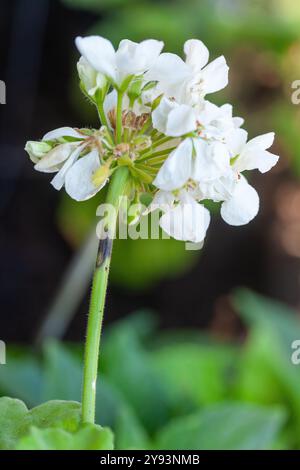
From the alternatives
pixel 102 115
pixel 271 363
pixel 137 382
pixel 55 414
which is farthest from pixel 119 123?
pixel 271 363

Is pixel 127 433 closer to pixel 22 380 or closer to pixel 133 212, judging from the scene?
pixel 22 380

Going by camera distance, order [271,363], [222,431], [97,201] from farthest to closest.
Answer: [97,201] → [271,363] → [222,431]

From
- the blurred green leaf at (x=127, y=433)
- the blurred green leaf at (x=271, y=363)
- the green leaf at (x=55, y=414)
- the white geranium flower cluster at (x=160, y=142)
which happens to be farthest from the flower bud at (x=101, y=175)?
the blurred green leaf at (x=271, y=363)

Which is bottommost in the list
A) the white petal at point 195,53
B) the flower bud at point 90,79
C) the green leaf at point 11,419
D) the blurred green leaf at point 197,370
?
the blurred green leaf at point 197,370

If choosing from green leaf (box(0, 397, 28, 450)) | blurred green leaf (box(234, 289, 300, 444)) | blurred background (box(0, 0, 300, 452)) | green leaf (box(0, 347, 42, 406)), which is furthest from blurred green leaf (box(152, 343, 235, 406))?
green leaf (box(0, 397, 28, 450))

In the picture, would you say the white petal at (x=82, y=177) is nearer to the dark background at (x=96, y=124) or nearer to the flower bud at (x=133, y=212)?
the flower bud at (x=133, y=212)

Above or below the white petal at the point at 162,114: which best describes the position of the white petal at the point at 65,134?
below
